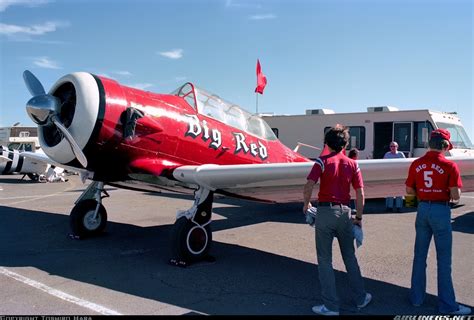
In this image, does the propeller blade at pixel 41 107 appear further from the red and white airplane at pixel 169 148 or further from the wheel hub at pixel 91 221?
the wheel hub at pixel 91 221

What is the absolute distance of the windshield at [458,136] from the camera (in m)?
13.7

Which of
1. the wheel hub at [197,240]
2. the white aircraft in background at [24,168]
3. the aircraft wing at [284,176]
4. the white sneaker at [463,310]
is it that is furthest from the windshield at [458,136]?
the white aircraft in background at [24,168]

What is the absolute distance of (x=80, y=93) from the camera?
18.3ft

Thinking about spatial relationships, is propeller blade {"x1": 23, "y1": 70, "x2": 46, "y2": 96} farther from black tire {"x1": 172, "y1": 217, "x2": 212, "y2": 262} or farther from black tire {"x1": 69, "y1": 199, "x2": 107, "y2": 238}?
black tire {"x1": 172, "y1": 217, "x2": 212, "y2": 262}

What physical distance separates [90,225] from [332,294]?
5.05 m

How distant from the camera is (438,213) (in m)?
4.14

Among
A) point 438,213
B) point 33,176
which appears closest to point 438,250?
point 438,213

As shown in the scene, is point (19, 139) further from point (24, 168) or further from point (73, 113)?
point (73, 113)

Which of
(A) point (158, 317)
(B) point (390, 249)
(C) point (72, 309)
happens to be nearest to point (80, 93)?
(C) point (72, 309)

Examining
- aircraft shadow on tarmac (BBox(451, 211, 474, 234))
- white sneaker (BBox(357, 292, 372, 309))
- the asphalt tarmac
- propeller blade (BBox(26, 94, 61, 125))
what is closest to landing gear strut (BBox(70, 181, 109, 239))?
the asphalt tarmac

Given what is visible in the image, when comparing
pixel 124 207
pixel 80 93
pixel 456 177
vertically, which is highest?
pixel 80 93

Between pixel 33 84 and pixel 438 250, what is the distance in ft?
18.3

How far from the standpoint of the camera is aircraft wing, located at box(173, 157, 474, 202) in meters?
5.12

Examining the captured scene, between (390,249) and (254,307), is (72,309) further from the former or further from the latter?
(390,249)
